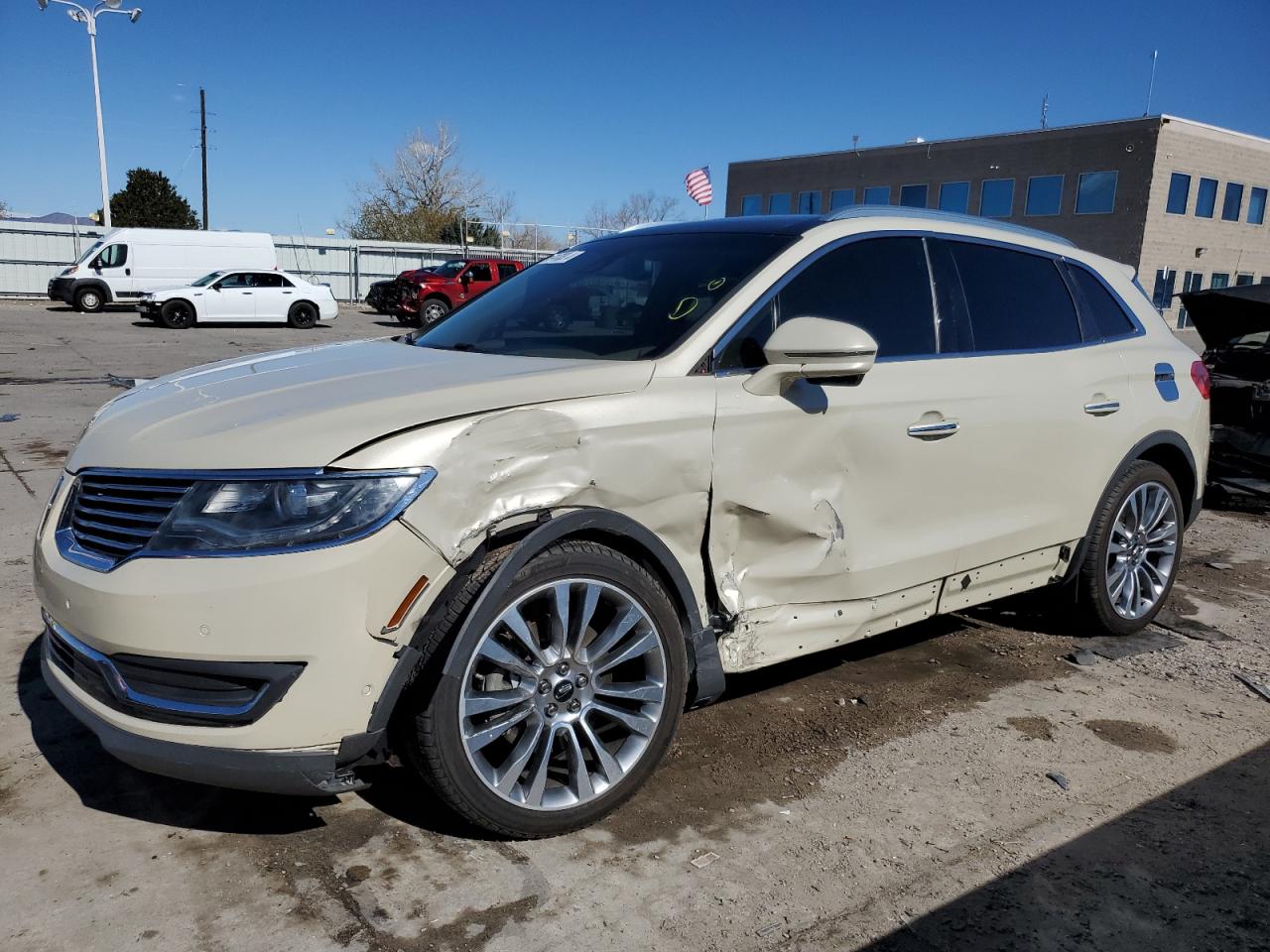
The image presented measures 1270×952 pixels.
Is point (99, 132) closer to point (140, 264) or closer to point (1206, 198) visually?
point (140, 264)

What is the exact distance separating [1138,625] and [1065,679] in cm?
80

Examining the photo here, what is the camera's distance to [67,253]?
32.7 meters

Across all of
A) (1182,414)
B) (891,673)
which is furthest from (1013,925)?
(1182,414)

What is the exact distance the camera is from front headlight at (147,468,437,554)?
7.66 feet

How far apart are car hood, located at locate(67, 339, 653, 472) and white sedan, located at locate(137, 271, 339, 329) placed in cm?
2265

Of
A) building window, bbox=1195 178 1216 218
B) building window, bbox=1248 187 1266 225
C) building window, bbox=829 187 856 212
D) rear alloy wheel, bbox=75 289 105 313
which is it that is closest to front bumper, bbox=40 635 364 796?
rear alloy wheel, bbox=75 289 105 313

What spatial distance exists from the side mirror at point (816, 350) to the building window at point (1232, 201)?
43.8 m

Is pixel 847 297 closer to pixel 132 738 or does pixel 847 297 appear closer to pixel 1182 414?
pixel 1182 414

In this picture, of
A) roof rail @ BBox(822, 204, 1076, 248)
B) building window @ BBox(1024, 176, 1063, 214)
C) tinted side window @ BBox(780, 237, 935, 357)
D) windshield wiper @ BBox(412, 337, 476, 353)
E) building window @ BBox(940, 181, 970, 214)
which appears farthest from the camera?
building window @ BBox(940, 181, 970, 214)

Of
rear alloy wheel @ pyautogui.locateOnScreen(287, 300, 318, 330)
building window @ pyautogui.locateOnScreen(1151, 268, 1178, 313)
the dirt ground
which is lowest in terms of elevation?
the dirt ground

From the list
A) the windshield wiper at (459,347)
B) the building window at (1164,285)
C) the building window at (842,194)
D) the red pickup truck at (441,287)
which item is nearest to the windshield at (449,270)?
the red pickup truck at (441,287)

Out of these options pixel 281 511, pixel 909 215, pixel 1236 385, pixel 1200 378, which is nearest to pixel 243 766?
pixel 281 511

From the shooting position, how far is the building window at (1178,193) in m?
36.6

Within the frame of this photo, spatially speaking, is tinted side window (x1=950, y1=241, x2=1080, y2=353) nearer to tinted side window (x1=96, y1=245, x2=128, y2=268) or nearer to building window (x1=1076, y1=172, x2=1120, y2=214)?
tinted side window (x1=96, y1=245, x2=128, y2=268)
